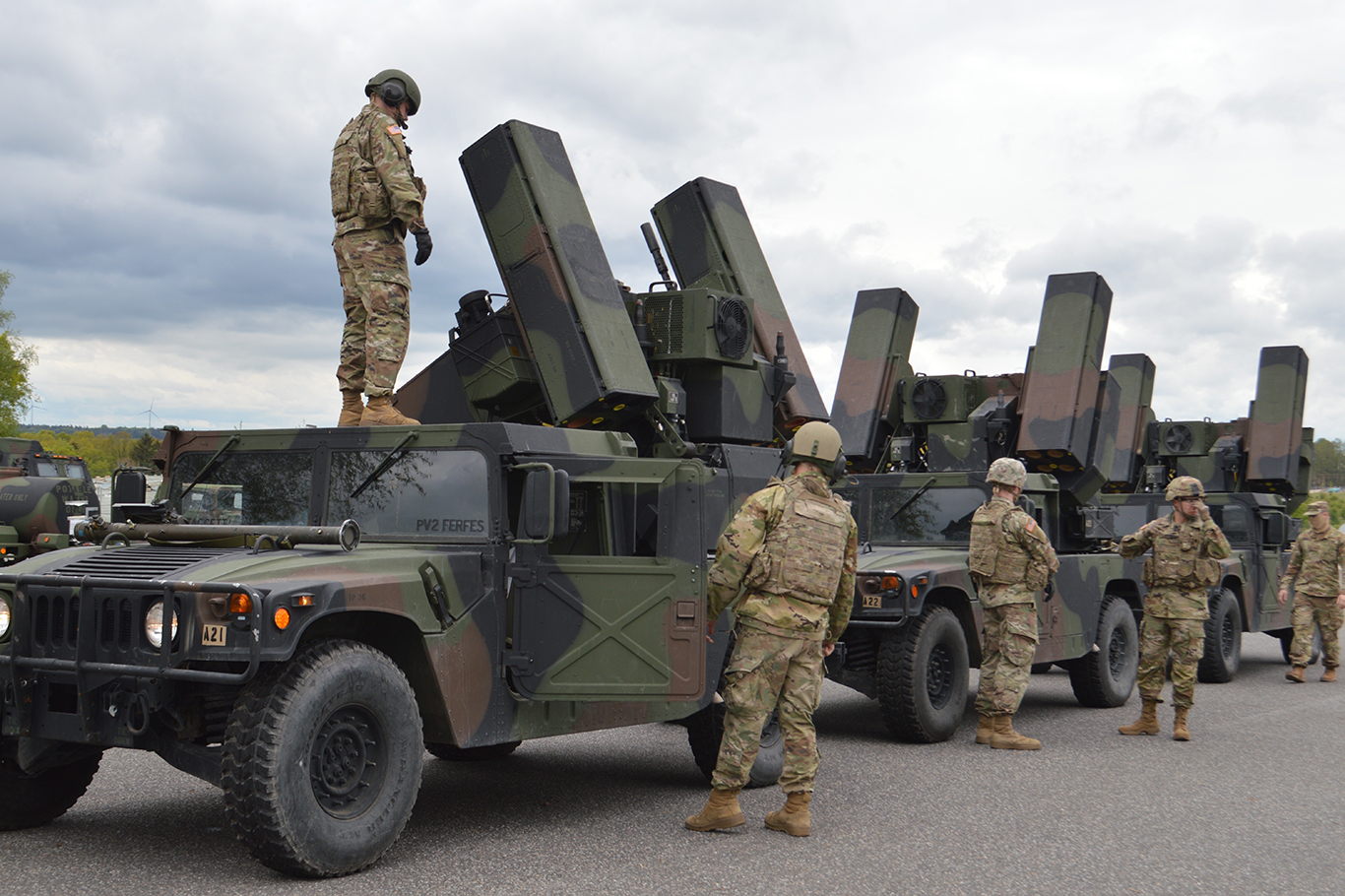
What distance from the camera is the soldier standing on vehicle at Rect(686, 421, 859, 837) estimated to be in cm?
557

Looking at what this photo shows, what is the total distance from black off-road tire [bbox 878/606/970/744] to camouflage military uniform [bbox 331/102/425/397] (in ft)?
11.8

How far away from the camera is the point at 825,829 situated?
226 inches

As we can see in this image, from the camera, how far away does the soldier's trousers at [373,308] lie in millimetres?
6691

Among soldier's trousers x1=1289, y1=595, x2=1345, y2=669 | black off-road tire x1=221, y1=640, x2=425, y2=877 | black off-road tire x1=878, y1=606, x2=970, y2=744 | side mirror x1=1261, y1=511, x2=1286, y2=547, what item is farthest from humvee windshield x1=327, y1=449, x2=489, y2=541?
side mirror x1=1261, y1=511, x2=1286, y2=547

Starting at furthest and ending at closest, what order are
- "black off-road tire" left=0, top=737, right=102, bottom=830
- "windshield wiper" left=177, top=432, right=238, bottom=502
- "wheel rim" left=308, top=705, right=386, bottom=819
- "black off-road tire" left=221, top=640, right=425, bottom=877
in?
"windshield wiper" left=177, top=432, right=238, bottom=502 → "black off-road tire" left=0, top=737, right=102, bottom=830 → "wheel rim" left=308, top=705, right=386, bottom=819 → "black off-road tire" left=221, top=640, right=425, bottom=877

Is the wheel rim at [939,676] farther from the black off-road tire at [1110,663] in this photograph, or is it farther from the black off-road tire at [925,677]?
the black off-road tire at [1110,663]

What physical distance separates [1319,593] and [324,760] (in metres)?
11.1

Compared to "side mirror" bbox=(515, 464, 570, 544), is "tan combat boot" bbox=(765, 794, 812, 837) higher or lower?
lower

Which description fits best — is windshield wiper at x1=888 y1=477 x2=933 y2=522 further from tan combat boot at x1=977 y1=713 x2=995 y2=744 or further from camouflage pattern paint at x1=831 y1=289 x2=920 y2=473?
camouflage pattern paint at x1=831 y1=289 x2=920 y2=473

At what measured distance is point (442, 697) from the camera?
5.07 metres

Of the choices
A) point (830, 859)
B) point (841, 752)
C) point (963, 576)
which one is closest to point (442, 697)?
point (830, 859)

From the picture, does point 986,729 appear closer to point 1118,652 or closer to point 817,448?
point 1118,652

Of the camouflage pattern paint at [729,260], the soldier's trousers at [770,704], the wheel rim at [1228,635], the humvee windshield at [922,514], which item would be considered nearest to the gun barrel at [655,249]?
the camouflage pattern paint at [729,260]

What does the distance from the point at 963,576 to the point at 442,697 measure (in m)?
4.61
